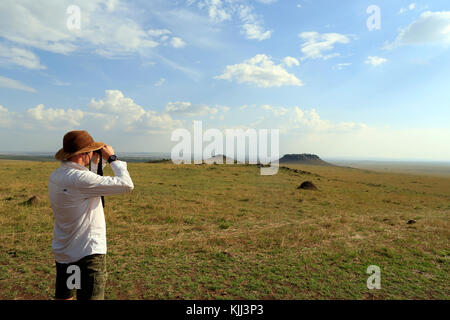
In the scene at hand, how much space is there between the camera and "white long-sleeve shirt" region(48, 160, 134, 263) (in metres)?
2.78

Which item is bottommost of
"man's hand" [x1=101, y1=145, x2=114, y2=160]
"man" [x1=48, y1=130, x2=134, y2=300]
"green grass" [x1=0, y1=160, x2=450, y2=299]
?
"green grass" [x1=0, y1=160, x2=450, y2=299]

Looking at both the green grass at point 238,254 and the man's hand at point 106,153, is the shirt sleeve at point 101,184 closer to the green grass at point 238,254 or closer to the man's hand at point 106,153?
the man's hand at point 106,153

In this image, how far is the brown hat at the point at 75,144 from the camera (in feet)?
9.29

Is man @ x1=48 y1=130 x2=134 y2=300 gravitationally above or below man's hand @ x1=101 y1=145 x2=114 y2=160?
below

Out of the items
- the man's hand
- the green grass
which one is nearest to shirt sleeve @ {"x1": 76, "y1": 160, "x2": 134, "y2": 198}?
the man's hand

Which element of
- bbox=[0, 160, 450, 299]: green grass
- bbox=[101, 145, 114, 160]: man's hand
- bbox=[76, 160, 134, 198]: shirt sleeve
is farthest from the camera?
bbox=[0, 160, 450, 299]: green grass

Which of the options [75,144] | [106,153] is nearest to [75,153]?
[75,144]

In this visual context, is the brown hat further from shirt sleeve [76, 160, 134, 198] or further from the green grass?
the green grass

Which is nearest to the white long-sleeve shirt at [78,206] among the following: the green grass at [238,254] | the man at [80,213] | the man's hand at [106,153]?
the man at [80,213]

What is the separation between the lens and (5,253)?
24.0 ft

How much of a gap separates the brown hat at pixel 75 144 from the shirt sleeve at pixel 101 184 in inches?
10.5

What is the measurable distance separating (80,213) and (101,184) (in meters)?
0.43
